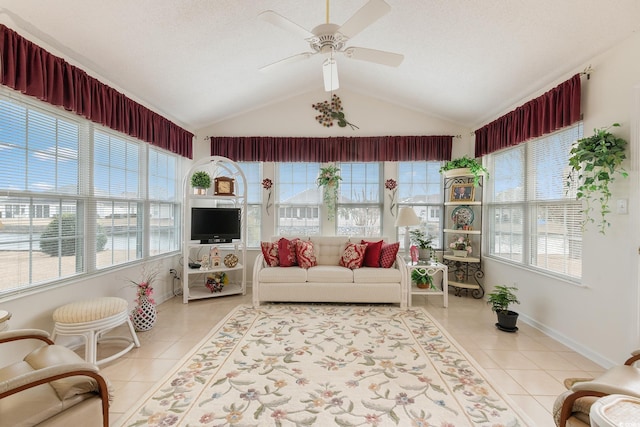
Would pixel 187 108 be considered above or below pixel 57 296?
above

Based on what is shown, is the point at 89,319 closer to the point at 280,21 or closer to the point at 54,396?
the point at 54,396

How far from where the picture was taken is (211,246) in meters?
4.61

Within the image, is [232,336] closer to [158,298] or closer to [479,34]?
[158,298]

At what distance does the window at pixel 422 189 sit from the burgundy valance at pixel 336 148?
189 mm

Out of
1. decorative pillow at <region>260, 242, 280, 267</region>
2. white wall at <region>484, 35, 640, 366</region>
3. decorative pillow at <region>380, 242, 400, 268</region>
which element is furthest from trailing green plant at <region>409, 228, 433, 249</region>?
decorative pillow at <region>260, 242, 280, 267</region>

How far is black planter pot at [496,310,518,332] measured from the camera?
121 inches

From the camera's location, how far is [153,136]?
3.75 metres

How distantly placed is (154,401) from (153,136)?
309 cm

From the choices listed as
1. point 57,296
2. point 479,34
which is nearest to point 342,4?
point 479,34

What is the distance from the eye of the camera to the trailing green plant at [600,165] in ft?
7.40

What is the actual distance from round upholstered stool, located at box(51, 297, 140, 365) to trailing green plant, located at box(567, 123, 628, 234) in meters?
3.97

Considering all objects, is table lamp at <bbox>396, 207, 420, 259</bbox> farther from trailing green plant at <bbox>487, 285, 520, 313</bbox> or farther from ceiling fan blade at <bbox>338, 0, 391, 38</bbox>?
ceiling fan blade at <bbox>338, 0, 391, 38</bbox>

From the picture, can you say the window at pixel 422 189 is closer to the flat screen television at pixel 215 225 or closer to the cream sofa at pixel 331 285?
the cream sofa at pixel 331 285

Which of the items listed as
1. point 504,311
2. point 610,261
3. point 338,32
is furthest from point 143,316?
point 610,261
